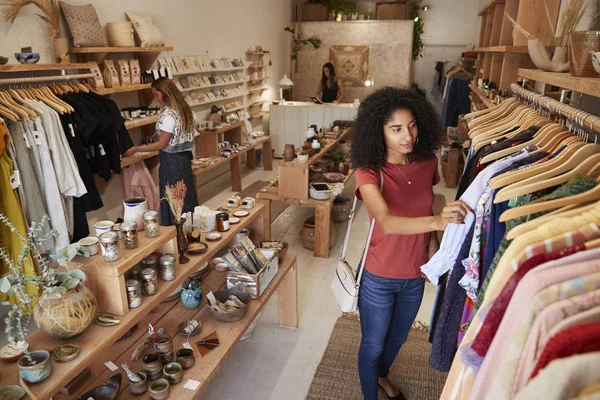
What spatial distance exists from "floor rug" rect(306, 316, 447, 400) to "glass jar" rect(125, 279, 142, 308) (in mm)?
1277

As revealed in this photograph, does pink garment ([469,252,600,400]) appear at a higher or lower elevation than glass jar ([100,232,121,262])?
higher

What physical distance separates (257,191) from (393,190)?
16.2 feet

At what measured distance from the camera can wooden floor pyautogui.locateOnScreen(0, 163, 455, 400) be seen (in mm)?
2658

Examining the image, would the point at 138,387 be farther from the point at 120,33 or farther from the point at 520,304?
the point at 120,33

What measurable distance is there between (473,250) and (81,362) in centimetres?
145

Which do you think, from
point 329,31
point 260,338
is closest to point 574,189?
point 260,338

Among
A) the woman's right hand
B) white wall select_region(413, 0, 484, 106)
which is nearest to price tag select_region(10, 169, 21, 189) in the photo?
the woman's right hand

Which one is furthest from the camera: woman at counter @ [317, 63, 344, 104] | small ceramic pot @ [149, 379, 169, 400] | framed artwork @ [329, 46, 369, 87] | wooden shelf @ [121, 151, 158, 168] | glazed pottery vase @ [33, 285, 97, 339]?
framed artwork @ [329, 46, 369, 87]

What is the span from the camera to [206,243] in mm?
2545

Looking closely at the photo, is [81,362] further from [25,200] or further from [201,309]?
[25,200]

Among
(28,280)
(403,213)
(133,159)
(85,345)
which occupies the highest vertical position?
(403,213)

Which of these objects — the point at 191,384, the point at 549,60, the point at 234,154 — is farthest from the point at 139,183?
the point at 549,60

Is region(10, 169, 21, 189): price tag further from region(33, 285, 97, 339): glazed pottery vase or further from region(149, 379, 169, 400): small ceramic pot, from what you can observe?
region(149, 379, 169, 400): small ceramic pot

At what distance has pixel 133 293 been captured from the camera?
1876 millimetres
